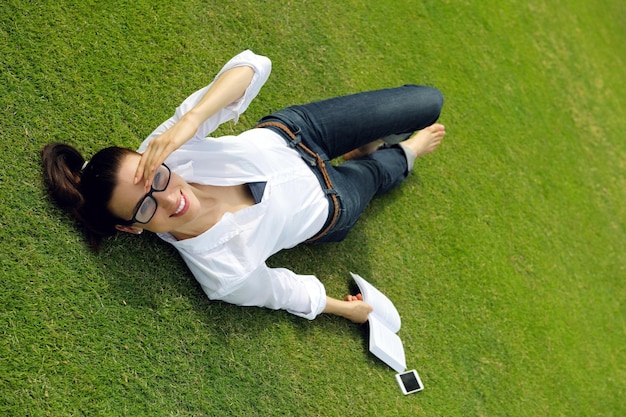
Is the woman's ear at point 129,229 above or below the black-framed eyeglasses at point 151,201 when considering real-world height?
below

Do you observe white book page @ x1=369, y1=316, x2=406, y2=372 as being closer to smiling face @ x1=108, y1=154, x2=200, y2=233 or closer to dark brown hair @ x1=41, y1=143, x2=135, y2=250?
smiling face @ x1=108, y1=154, x2=200, y2=233

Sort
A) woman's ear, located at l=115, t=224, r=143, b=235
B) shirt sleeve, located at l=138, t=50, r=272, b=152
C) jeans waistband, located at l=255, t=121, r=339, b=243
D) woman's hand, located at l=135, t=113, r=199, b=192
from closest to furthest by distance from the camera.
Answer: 1. woman's hand, located at l=135, t=113, r=199, b=192
2. woman's ear, located at l=115, t=224, r=143, b=235
3. shirt sleeve, located at l=138, t=50, r=272, b=152
4. jeans waistband, located at l=255, t=121, r=339, b=243

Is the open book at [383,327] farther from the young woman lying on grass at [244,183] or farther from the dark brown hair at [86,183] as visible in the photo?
the dark brown hair at [86,183]

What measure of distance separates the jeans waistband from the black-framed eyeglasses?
81cm

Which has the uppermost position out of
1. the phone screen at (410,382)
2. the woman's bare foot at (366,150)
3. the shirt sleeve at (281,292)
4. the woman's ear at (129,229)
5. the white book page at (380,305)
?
the woman's bare foot at (366,150)

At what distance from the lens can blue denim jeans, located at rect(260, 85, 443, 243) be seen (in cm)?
284

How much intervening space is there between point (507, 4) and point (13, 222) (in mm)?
5271

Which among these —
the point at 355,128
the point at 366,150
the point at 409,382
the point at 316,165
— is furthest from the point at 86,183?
the point at 409,382

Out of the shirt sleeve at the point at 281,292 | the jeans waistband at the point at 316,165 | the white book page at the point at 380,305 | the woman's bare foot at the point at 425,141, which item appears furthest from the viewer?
the woman's bare foot at the point at 425,141

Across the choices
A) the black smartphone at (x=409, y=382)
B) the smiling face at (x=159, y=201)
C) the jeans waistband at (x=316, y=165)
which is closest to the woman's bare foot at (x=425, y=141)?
the jeans waistband at (x=316, y=165)

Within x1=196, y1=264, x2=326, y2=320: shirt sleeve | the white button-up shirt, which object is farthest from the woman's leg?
x1=196, y1=264, x2=326, y2=320: shirt sleeve

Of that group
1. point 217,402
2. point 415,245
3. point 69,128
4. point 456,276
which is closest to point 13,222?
point 69,128

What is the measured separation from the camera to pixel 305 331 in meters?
2.78

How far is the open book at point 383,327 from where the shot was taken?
294 cm
